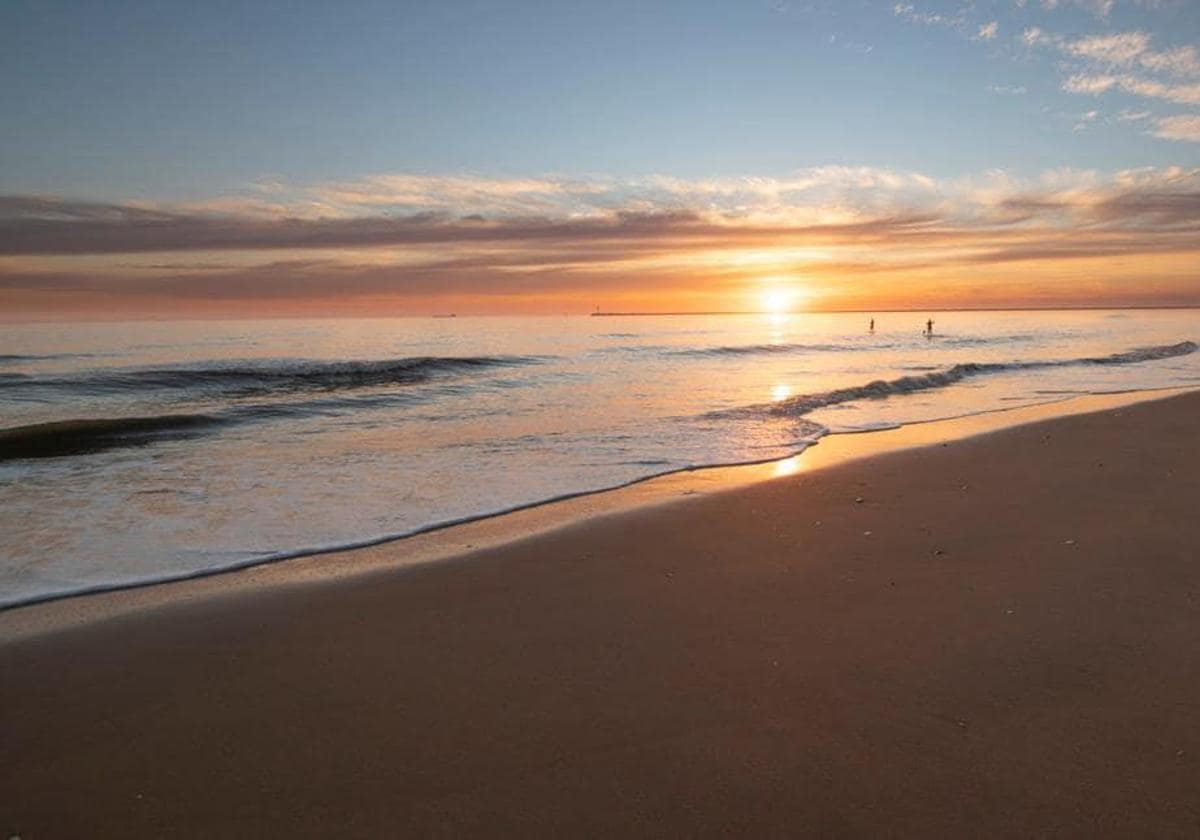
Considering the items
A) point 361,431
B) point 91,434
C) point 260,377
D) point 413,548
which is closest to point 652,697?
point 413,548

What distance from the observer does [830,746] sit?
137 inches

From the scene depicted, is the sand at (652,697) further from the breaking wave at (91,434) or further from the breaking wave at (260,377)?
the breaking wave at (260,377)

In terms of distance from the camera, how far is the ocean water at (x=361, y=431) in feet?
25.4

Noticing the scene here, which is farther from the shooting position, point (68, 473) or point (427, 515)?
point (68, 473)

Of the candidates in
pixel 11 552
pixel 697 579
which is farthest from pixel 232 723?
pixel 11 552

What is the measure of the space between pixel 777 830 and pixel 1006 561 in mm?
4094

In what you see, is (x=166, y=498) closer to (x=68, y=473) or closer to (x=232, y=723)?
(x=68, y=473)

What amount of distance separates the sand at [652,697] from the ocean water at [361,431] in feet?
6.74

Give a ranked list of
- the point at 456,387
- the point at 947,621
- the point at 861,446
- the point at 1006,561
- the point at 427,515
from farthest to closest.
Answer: the point at 456,387 → the point at 861,446 → the point at 427,515 → the point at 1006,561 → the point at 947,621

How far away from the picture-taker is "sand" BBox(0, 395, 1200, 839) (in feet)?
10.1

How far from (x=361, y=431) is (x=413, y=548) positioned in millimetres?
9258

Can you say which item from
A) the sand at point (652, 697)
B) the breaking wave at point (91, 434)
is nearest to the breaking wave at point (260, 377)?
the breaking wave at point (91, 434)

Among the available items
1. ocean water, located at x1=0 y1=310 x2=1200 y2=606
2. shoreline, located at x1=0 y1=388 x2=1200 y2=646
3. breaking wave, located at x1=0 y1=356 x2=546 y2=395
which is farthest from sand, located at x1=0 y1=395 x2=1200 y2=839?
breaking wave, located at x1=0 y1=356 x2=546 y2=395

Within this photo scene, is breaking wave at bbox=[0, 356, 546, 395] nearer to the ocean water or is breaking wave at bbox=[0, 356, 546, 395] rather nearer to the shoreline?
the ocean water
